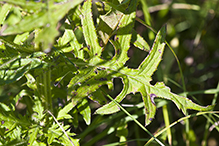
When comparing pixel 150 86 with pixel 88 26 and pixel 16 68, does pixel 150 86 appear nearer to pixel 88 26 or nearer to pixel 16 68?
pixel 88 26

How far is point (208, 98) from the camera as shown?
2004mm

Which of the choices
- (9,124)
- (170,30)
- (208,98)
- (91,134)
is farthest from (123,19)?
(208,98)

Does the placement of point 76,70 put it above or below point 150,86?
above

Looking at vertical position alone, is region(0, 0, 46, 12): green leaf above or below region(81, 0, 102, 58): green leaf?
above

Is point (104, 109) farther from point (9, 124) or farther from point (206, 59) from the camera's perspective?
point (206, 59)

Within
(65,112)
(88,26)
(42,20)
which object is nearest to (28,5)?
(42,20)

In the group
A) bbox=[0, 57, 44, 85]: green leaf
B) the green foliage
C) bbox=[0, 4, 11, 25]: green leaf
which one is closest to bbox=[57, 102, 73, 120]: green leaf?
the green foliage

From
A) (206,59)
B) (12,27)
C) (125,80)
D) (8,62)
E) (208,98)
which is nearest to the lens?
(12,27)

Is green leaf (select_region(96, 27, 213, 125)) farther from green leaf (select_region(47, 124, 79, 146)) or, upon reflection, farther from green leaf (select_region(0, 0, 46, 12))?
green leaf (select_region(0, 0, 46, 12))

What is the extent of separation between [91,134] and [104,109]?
0.91 meters

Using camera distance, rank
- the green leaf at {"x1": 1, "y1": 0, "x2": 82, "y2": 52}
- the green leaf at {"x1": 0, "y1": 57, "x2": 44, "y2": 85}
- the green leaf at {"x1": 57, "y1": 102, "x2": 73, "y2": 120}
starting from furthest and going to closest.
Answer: the green leaf at {"x1": 57, "y1": 102, "x2": 73, "y2": 120} → the green leaf at {"x1": 0, "y1": 57, "x2": 44, "y2": 85} → the green leaf at {"x1": 1, "y1": 0, "x2": 82, "y2": 52}

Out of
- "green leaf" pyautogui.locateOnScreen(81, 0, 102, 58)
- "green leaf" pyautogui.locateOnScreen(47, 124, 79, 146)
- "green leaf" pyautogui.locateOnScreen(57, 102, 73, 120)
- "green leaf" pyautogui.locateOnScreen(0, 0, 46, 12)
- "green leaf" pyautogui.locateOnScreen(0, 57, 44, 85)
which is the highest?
"green leaf" pyautogui.locateOnScreen(0, 0, 46, 12)

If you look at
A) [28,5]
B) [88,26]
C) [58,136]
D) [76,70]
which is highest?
[28,5]

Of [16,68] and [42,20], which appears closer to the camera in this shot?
[42,20]
